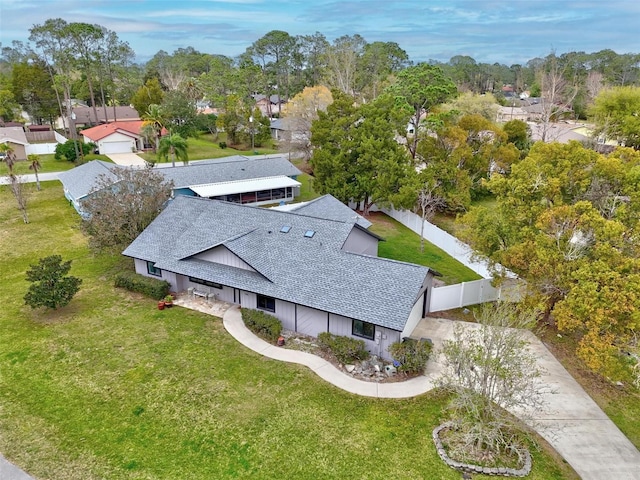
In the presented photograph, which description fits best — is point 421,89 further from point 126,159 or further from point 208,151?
point 126,159

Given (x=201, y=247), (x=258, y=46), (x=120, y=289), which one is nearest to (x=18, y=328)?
(x=120, y=289)

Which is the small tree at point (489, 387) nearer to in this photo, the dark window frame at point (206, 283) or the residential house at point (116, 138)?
the dark window frame at point (206, 283)

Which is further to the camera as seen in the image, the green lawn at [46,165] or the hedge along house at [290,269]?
the green lawn at [46,165]

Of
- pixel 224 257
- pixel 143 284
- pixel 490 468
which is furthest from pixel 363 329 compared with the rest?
pixel 143 284

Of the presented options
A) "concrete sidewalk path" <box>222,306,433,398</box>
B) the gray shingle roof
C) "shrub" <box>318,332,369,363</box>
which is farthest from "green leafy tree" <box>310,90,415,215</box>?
"concrete sidewalk path" <box>222,306,433,398</box>

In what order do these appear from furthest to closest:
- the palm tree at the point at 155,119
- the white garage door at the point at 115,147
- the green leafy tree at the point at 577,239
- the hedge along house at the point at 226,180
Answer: the white garage door at the point at 115,147 → the palm tree at the point at 155,119 → the hedge along house at the point at 226,180 → the green leafy tree at the point at 577,239

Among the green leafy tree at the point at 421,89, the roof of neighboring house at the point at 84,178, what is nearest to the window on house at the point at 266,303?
the roof of neighboring house at the point at 84,178

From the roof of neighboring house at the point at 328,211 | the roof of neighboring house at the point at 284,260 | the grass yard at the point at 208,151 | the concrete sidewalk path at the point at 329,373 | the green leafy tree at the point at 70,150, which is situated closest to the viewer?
the concrete sidewalk path at the point at 329,373
